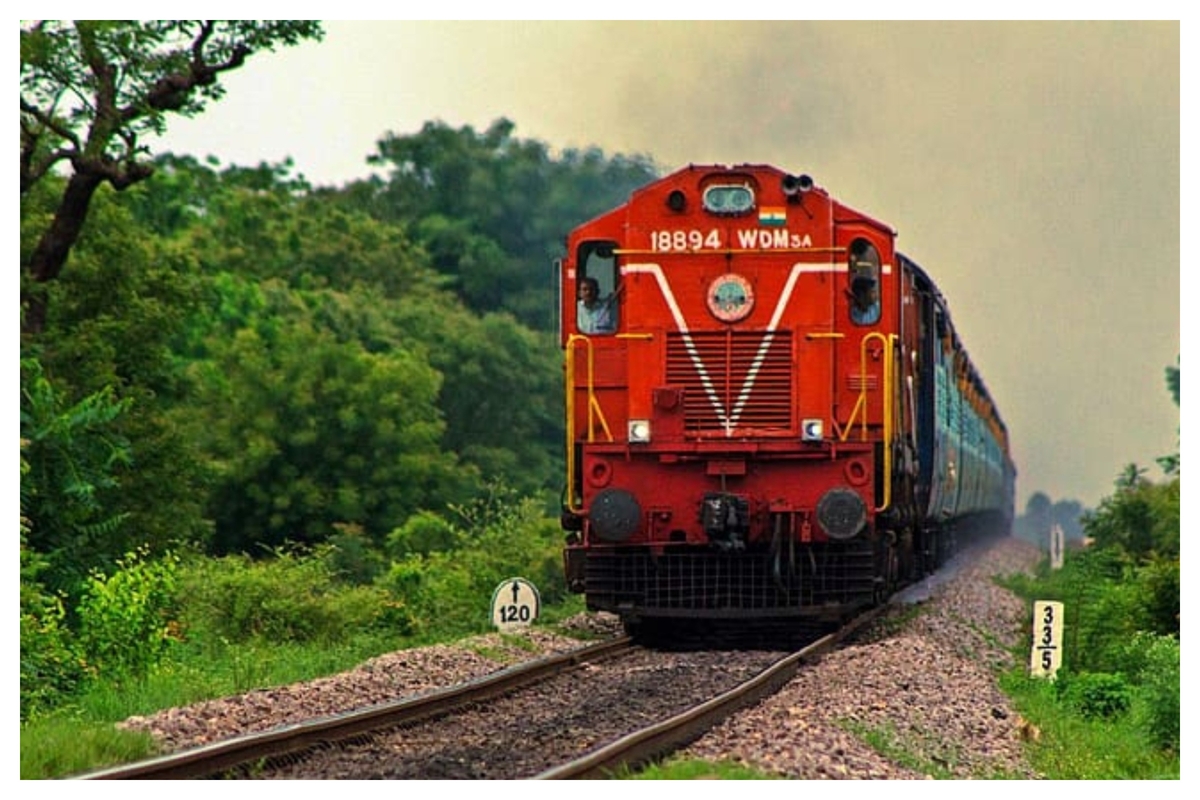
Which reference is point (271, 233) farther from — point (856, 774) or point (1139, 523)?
point (856, 774)

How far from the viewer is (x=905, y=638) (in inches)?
695

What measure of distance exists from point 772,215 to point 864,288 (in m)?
1.04

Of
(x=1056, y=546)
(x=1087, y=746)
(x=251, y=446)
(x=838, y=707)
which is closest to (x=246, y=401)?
(x=251, y=446)

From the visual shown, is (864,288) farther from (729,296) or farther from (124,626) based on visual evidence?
(124,626)

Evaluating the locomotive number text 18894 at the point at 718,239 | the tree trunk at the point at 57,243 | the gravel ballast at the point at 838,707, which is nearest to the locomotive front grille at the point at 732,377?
the locomotive number text 18894 at the point at 718,239

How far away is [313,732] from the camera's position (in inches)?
448

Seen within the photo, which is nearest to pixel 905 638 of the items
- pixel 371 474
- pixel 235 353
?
pixel 371 474

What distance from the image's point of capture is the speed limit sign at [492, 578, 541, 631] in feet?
62.3

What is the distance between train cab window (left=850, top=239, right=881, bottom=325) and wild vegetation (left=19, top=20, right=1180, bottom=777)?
3590 mm

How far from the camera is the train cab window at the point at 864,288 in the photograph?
17.3 m

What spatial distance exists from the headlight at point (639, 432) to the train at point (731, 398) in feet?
0.06

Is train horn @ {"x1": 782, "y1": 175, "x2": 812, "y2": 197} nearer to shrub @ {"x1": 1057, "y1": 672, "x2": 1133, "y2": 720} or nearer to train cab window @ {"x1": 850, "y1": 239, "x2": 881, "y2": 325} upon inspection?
train cab window @ {"x1": 850, "y1": 239, "x2": 881, "y2": 325}

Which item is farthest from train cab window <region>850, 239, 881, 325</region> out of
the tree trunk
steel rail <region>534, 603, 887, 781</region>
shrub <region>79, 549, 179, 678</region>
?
the tree trunk

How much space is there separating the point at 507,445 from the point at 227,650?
25.1m
